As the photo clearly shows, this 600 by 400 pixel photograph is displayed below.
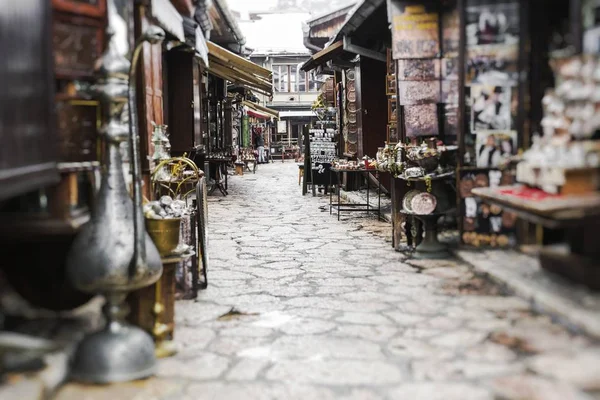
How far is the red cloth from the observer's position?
6.13 meters

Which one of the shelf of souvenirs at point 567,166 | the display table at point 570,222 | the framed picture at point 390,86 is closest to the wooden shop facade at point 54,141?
the display table at point 570,222

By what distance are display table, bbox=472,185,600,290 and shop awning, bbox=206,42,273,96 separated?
36.5ft

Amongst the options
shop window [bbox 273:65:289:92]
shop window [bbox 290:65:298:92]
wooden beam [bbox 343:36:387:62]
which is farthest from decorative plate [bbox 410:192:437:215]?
shop window [bbox 290:65:298:92]

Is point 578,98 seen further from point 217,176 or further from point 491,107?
point 217,176

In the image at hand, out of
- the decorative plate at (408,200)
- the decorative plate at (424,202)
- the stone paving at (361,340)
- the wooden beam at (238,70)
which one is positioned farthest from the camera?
the wooden beam at (238,70)

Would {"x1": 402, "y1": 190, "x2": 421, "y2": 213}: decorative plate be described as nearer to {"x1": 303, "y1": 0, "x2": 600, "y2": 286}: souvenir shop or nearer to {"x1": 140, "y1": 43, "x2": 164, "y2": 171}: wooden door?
{"x1": 303, "y1": 0, "x2": 600, "y2": 286}: souvenir shop

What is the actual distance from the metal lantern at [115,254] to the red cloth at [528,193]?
3634mm

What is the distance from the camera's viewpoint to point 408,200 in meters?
9.97

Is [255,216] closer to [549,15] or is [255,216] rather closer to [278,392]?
[549,15]

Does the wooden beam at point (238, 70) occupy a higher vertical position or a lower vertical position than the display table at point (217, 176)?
higher

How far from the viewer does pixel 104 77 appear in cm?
514

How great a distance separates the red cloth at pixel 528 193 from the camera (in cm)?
613

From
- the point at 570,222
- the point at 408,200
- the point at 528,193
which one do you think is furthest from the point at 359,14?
the point at 570,222

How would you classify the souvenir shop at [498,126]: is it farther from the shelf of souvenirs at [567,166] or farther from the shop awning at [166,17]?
the shop awning at [166,17]
